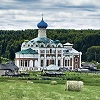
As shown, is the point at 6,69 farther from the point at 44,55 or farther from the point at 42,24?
the point at 42,24

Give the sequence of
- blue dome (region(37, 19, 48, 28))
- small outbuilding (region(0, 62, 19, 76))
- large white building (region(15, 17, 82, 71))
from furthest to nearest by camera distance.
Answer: blue dome (region(37, 19, 48, 28)) < large white building (region(15, 17, 82, 71)) < small outbuilding (region(0, 62, 19, 76))

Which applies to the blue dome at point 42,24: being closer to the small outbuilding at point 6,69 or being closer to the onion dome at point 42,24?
the onion dome at point 42,24

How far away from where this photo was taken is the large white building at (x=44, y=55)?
99.1 m

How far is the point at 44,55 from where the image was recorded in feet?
337

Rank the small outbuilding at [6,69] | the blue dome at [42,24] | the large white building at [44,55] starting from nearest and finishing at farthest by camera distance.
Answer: the small outbuilding at [6,69] → the large white building at [44,55] → the blue dome at [42,24]

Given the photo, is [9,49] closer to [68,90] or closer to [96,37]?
[96,37]

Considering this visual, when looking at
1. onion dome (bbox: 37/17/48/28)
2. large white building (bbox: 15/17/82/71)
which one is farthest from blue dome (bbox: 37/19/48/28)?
large white building (bbox: 15/17/82/71)

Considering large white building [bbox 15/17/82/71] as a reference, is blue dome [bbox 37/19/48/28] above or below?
above

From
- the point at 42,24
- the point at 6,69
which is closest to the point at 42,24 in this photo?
the point at 42,24

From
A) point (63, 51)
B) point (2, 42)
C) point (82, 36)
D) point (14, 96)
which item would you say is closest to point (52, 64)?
point (63, 51)

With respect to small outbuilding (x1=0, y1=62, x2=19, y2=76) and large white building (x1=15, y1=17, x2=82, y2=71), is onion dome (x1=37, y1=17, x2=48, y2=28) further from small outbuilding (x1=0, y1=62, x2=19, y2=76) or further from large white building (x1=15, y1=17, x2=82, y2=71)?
small outbuilding (x1=0, y1=62, x2=19, y2=76)

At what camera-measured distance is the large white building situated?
99125mm

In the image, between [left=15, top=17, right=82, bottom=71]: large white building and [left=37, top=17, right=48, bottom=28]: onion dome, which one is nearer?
[left=15, top=17, right=82, bottom=71]: large white building

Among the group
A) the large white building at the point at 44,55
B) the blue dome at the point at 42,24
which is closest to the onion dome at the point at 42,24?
the blue dome at the point at 42,24
